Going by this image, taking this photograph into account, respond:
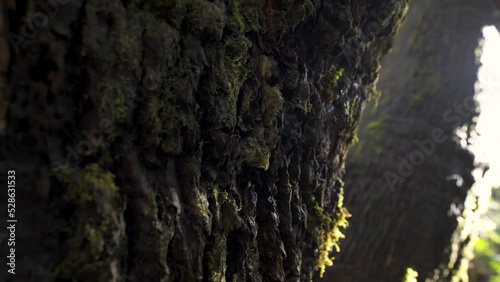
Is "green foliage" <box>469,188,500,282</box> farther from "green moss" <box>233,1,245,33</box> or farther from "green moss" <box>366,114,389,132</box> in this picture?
"green moss" <box>233,1,245,33</box>

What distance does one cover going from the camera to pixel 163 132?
0.96 meters

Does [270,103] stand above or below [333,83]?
below

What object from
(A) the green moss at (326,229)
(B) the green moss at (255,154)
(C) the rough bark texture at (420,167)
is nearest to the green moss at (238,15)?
(B) the green moss at (255,154)

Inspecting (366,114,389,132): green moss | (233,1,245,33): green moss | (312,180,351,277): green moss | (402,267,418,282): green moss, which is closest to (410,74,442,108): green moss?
(366,114,389,132): green moss

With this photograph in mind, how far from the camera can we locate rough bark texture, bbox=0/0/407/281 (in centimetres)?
79

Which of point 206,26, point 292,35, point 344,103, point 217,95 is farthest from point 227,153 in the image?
point 344,103

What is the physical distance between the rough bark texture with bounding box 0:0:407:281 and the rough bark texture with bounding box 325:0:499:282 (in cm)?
136

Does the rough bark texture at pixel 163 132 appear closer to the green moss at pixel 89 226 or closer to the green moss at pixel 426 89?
the green moss at pixel 89 226

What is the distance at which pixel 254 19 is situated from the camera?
4.01 ft

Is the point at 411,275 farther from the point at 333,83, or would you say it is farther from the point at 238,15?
the point at 238,15

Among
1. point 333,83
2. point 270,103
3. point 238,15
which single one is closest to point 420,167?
point 333,83

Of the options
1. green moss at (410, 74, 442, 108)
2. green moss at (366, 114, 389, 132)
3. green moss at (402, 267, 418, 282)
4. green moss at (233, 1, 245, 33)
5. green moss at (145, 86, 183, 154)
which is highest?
green moss at (410, 74, 442, 108)

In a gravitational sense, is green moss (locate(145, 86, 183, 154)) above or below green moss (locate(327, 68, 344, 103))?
below

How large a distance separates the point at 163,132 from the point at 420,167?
2220 mm
